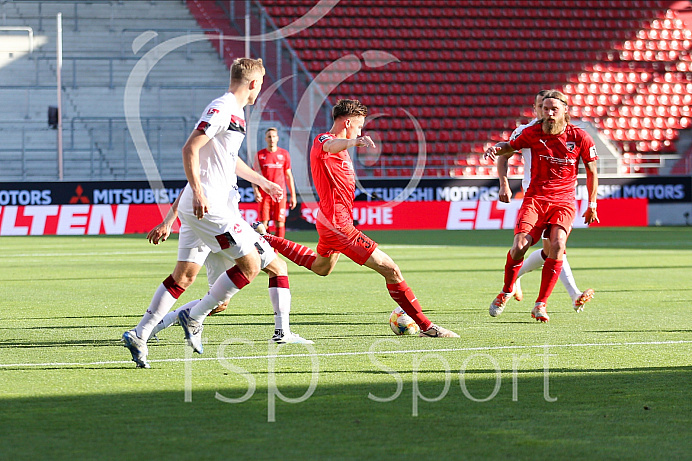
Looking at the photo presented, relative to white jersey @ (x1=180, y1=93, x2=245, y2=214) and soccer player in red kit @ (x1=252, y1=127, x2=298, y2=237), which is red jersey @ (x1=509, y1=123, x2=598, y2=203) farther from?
soccer player in red kit @ (x1=252, y1=127, x2=298, y2=237)

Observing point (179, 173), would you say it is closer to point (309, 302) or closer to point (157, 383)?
point (309, 302)

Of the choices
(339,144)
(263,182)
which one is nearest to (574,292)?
(339,144)

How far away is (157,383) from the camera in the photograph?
630cm

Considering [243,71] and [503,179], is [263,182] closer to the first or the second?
[243,71]

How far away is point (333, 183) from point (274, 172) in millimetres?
10694

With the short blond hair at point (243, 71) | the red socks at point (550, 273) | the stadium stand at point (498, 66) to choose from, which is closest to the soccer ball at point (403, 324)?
the red socks at point (550, 273)

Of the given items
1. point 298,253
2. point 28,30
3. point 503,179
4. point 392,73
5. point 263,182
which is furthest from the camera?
point 392,73

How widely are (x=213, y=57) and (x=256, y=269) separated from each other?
1102 inches

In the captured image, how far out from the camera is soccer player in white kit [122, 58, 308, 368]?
6832 mm

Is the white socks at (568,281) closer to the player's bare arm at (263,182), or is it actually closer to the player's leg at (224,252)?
the player's bare arm at (263,182)

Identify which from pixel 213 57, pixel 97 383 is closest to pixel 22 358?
pixel 97 383

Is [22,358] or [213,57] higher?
[213,57]

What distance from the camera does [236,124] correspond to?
23.2ft

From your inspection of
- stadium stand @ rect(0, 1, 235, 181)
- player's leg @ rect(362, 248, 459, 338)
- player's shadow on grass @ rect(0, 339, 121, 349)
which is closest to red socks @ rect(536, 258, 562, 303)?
player's leg @ rect(362, 248, 459, 338)
